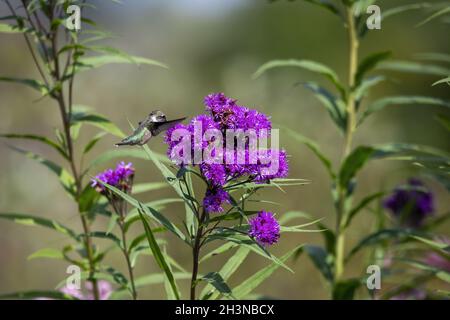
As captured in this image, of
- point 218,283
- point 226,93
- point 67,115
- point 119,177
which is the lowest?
point 218,283

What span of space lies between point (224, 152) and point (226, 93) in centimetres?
373

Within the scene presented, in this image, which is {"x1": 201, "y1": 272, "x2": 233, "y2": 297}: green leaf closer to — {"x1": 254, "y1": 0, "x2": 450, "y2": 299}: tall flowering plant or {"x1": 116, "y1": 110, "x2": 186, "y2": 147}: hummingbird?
{"x1": 116, "y1": 110, "x2": 186, "y2": 147}: hummingbird

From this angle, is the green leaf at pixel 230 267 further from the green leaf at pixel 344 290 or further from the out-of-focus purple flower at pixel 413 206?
the out-of-focus purple flower at pixel 413 206

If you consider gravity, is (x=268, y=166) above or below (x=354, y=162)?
below

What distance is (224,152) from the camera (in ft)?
3.71

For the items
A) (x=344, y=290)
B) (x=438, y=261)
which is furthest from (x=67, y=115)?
(x=438, y=261)

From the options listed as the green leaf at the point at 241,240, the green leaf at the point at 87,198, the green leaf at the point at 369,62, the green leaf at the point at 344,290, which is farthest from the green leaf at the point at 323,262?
the green leaf at the point at 241,240

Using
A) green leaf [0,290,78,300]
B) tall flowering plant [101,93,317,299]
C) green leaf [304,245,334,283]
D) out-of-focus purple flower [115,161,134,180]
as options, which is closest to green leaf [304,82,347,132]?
green leaf [304,245,334,283]

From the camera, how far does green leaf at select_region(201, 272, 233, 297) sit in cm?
120

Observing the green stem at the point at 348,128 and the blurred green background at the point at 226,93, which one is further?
the blurred green background at the point at 226,93

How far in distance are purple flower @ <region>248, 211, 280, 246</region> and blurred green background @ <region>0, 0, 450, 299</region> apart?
727mm

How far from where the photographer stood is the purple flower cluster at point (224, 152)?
3.71ft

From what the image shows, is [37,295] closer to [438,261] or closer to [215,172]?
[215,172]

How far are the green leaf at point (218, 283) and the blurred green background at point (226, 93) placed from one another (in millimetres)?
718
